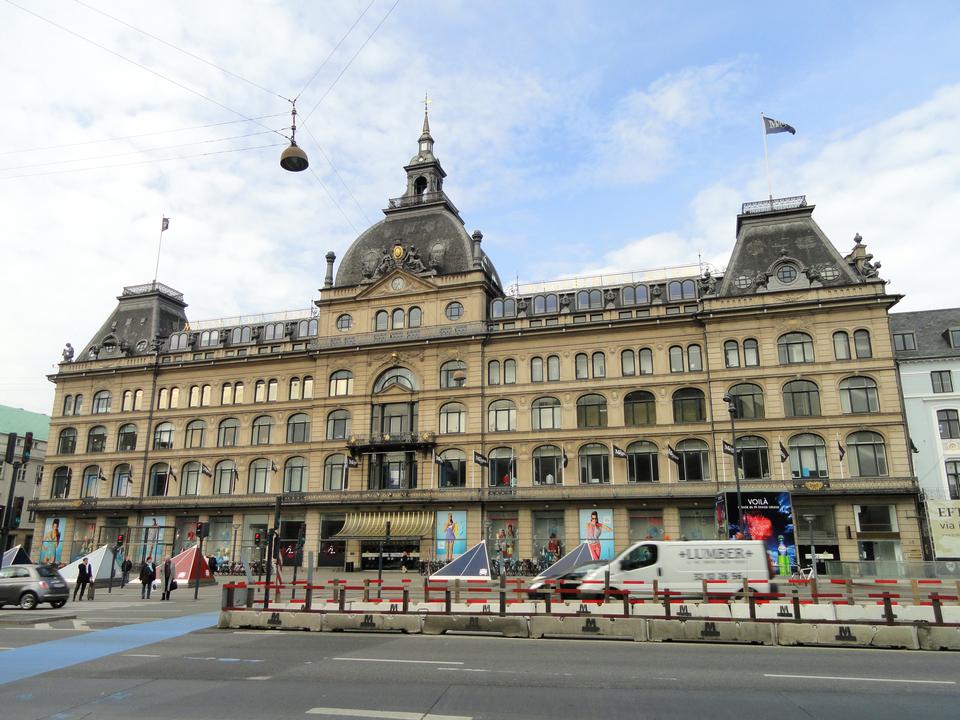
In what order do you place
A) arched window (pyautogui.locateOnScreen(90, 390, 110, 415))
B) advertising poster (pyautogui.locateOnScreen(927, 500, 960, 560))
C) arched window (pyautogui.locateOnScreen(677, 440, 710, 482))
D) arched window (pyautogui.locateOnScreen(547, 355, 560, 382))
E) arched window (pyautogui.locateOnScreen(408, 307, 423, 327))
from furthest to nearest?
arched window (pyautogui.locateOnScreen(90, 390, 110, 415))
arched window (pyautogui.locateOnScreen(408, 307, 423, 327))
arched window (pyautogui.locateOnScreen(547, 355, 560, 382))
arched window (pyautogui.locateOnScreen(677, 440, 710, 482))
advertising poster (pyautogui.locateOnScreen(927, 500, 960, 560))

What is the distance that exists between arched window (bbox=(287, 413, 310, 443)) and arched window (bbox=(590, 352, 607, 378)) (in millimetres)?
22887

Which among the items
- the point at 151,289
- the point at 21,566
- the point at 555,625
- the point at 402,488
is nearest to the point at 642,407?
the point at 402,488

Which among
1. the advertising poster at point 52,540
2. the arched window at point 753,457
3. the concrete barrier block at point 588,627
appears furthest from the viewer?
the advertising poster at point 52,540

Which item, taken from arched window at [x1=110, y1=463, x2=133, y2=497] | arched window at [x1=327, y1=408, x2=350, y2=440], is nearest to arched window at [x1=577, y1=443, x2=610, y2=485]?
arched window at [x1=327, y1=408, x2=350, y2=440]

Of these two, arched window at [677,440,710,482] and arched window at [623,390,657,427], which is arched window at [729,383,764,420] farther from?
arched window at [623,390,657,427]

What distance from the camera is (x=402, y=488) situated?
5253 cm

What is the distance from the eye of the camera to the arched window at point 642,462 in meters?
48.2

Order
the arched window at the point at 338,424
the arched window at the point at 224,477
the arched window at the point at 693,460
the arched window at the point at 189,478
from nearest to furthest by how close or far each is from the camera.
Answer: the arched window at the point at 693,460
the arched window at the point at 338,424
the arched window at the point at 224,477
the arched window at the point at 189,478

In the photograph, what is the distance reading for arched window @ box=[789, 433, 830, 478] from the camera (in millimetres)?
44531

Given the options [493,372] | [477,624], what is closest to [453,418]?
[493,372]

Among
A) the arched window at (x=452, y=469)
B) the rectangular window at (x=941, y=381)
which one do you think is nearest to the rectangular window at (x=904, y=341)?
the rectangular window at (x=941, y=381)

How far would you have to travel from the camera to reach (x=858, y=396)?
44875 mm

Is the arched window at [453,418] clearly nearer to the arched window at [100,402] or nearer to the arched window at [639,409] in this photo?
the arched window at [639,409]

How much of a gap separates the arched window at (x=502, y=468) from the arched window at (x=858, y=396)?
844 inches
